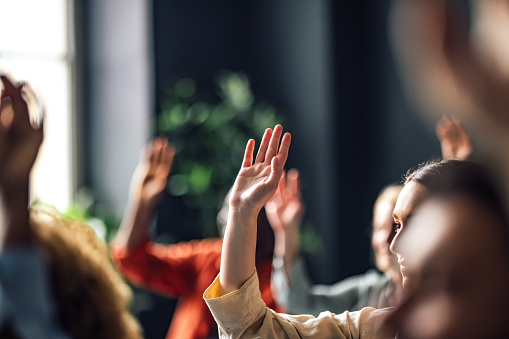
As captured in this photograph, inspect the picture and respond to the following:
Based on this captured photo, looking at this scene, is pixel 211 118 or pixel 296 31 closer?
pixel 211 118

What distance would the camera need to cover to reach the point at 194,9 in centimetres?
351

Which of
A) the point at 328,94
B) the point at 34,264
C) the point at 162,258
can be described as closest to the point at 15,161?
the point at 34,264

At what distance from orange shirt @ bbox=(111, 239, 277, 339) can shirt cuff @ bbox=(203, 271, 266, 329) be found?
81 cm

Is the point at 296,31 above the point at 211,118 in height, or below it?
above

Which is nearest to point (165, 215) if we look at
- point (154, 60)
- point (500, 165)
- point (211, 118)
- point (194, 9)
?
point (211, 118)

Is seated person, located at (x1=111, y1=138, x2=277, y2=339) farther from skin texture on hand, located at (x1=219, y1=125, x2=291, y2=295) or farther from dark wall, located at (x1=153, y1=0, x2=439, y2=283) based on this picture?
dark wall, located at (x1=153, y1=0, x2=439, y2=283)

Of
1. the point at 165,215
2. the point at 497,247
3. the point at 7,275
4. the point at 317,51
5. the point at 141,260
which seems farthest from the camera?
the point at 317,51

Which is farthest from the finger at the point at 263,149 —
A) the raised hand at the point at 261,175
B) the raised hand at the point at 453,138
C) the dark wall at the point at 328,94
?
the dark wall at the point at 328,94

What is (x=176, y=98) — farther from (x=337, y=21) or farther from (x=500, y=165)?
(x=500, y=165)

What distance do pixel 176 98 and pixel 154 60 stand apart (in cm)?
25

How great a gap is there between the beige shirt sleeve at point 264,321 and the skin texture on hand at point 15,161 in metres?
0.24

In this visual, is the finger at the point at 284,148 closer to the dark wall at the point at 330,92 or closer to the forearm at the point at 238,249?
the forearm at the point at 238,249

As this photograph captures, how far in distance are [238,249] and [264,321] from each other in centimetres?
10

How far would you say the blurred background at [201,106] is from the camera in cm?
322
